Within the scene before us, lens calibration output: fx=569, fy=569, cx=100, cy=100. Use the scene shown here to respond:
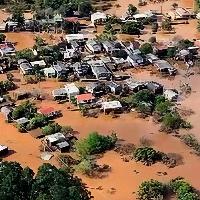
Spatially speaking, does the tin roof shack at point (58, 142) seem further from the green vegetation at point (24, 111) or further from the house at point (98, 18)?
the house at point (98, 18)

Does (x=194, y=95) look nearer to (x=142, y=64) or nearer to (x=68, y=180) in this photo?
(x=142, y=64)

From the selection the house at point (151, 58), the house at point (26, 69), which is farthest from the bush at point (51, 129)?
the house at point (151, 58)

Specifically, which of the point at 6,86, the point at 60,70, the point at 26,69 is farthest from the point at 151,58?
the point at 6,86

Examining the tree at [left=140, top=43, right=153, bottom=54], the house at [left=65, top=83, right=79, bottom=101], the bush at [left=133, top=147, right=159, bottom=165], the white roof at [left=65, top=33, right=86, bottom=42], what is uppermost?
the white roof at [left=65, top=33, right=86, bottom=42]

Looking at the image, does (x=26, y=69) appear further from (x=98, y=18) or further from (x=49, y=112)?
(x=98, y=18)

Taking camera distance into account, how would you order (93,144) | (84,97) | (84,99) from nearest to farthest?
(93,144) → (84,99) → (84,97)

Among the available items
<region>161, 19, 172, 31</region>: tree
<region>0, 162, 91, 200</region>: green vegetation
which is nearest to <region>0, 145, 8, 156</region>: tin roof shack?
<region>0, 162, 91, 200</region>: green vegetation

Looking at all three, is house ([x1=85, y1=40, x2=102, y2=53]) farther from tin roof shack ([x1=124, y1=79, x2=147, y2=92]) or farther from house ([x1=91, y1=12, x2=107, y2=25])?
tin roof shack ([x1=124, y1=79, x2=147, y2=92])
